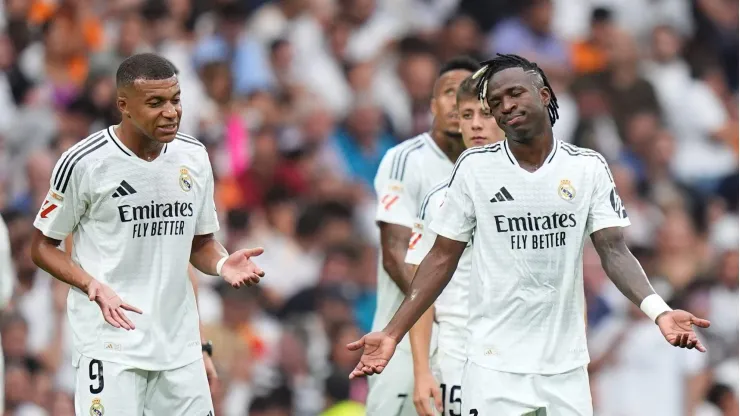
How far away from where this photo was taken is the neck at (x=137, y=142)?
24.7ft

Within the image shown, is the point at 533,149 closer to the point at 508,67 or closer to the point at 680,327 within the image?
the point at 508,67

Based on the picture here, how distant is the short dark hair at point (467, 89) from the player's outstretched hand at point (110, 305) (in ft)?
7.37

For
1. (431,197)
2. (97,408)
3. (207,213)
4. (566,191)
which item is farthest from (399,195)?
(97,408)

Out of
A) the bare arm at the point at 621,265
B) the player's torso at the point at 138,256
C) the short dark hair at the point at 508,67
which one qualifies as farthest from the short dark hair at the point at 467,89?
the player's torso at the point at 138,256

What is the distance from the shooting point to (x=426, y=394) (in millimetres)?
8094

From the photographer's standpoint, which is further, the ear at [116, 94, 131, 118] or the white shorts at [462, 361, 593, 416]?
the ear at [116, 94, 131, 118]

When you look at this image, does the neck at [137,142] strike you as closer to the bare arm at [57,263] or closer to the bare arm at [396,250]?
the bare arm at [57,263]

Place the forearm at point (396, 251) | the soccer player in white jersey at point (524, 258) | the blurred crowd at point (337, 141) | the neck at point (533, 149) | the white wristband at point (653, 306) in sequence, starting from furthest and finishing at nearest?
the blurred crowd at point (337, 141) → the forearm at point (396, 251) → the neck at point (533, 149) → the soccer player in white jersey at point (524, 258) → the white wristband at point (653, 306)

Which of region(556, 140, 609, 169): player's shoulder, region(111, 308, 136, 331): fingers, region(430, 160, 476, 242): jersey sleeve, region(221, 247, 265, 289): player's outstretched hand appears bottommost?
region(111, 308, 136, 331): fingers

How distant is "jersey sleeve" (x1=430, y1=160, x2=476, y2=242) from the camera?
276 inches

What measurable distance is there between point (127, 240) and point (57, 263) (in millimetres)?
371

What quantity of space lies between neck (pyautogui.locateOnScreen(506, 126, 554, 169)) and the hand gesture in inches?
64.3

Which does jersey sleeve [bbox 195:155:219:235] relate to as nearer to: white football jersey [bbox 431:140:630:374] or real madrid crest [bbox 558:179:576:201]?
white football jersey [bbox 431:140:630:374]

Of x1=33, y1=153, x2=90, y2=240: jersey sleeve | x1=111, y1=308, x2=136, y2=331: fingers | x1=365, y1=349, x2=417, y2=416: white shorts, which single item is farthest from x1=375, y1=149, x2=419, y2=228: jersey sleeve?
x1=111, y1=308, x2=136, y2=331: fingers
